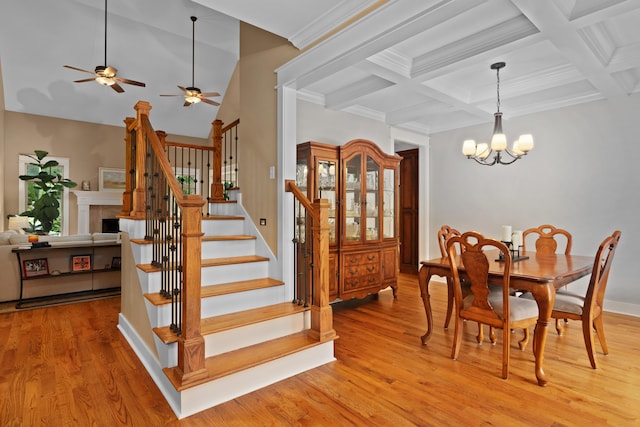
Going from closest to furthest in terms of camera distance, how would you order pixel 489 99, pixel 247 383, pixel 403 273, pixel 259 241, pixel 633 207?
pixel 247 383
pixel 259 241
pixel 633 207
pixel 489 99
pixel 403 273

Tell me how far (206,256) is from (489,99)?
A: 386 cm

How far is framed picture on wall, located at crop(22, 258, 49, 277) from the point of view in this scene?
169 inches

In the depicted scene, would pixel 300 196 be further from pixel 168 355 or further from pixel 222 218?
pixel 168 355

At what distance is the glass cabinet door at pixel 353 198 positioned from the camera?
427 centimetres

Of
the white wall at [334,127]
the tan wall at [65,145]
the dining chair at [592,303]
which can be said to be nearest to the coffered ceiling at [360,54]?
the white wall at [334,127]

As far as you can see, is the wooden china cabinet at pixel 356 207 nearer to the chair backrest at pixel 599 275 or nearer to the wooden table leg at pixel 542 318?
the wooden table leg at pixel 542 318

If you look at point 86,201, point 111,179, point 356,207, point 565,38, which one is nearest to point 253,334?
point 356,207

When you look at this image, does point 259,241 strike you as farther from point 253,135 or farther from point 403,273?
point 403,273

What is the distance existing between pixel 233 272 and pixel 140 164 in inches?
53.5

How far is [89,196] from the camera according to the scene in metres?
7.79

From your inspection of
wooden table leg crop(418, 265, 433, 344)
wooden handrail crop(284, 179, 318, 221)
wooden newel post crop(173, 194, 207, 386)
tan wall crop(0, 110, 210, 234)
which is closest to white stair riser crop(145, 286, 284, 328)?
wooden newel post crop(173, 194, 207, 386)

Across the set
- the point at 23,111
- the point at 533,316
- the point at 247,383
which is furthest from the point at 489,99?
the point at 23,111

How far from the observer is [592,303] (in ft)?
8.55

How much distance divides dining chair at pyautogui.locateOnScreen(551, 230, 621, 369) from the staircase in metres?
1.88
